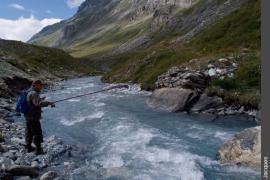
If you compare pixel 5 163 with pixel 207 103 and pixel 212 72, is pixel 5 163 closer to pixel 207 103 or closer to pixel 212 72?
pixel 207 103

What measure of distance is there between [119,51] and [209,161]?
149 m

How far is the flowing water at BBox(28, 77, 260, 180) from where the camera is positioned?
14.5 meters

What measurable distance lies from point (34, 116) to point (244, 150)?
878cm

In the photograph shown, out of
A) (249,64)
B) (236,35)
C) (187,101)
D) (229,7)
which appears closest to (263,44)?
(187,101)

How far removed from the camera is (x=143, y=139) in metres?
20.0

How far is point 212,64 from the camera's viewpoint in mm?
35375

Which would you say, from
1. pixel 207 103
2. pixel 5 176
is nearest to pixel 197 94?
pixel 207 103

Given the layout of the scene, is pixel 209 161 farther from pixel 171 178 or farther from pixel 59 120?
pixel 59 120

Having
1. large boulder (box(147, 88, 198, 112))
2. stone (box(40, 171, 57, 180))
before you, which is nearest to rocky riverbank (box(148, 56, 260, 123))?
large boulder (box(147, 88, 198, 112))

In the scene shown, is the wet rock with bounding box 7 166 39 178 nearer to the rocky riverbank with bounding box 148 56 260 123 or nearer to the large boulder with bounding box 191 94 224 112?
the rocky riverbank with bounding box 148 56 260 123

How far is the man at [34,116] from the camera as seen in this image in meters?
16.3

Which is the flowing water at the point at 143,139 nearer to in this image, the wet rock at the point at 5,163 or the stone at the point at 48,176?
the stone at the point at 48,176

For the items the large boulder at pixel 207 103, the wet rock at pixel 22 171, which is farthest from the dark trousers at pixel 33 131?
the large boulder at pixel 207 103

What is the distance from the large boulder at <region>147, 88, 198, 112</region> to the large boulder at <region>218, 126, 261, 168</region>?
12.1m
